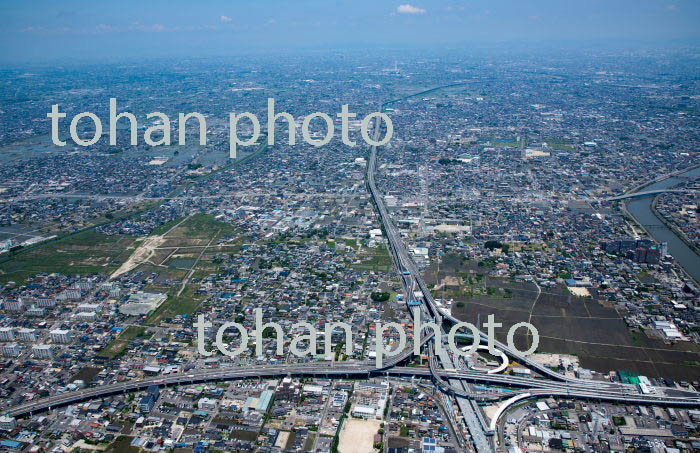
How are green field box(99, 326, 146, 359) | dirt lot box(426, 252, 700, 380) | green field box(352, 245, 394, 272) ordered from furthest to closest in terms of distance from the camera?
→ green field box(352, 245, 394, 272) → green field box(99, 326, 146, 359) → dirt lot box(426, 252, 700, 380)

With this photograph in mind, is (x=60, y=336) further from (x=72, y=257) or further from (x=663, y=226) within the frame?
(x=663, y=226)

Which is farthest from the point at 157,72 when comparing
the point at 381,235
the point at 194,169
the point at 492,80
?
the point at 381,235

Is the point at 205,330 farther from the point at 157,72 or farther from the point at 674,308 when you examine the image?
the point at 157,72

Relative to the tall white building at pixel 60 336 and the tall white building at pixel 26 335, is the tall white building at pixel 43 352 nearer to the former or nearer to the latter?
the tall white building at pixel 60 336

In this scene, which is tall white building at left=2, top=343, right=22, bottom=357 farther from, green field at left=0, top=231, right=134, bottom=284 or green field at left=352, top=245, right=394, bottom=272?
green field at left=352, top=245, right=394, bottom=272

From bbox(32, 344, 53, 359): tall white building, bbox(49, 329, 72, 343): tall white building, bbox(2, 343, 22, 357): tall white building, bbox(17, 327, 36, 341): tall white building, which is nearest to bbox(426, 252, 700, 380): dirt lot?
bbox(49, 329, 72, 343): tall white building

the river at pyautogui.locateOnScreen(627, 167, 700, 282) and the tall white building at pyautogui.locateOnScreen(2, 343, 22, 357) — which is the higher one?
the river at pyautogui.locateOnScreen(627, 167, 700, 282)

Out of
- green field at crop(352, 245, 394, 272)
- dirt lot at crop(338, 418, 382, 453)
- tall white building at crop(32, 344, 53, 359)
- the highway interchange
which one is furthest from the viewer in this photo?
green field at crop(352, 245, 394, 272)
